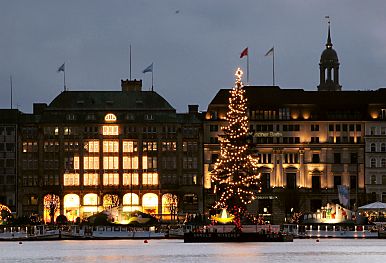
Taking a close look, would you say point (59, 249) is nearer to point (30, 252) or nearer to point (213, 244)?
point (30, 252)

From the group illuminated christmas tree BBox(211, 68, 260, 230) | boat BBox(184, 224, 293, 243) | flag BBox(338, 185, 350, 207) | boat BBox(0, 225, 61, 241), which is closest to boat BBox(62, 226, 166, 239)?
boat BBox(0, 225, 61, 241)

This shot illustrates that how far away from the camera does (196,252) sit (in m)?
118

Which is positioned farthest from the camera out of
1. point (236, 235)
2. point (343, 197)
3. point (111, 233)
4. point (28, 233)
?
point (111, 233)

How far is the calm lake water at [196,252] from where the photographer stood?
355ft

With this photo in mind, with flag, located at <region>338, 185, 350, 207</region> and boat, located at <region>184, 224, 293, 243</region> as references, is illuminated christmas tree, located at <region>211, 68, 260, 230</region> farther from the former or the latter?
flag, located at <region>338, 185, 350, 207</region>

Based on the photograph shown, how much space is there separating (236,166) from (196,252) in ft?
78.9

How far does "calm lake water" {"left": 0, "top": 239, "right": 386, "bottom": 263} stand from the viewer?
108062mm

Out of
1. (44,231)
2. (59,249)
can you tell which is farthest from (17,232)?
(59,249)

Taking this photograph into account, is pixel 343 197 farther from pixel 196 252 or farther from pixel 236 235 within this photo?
pixel 196 252

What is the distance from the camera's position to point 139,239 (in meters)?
157

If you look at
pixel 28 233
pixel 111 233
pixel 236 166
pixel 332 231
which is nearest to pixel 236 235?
pixel 236 166

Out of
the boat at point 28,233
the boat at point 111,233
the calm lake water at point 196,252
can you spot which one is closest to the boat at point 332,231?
the calm lake water at point 196,252

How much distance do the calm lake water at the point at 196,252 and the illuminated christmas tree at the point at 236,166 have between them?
6.55m

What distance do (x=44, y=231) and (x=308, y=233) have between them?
98.2ft
